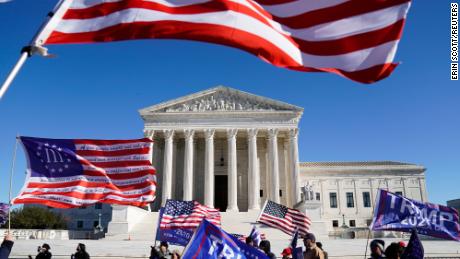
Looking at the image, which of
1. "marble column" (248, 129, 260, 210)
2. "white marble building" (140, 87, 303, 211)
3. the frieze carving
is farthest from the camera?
the frieze carving

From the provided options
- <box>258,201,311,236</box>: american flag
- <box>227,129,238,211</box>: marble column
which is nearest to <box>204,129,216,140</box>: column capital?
<box>227,129,238,211</box>: marble column

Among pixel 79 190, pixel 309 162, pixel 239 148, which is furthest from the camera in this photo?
pixel 309 162

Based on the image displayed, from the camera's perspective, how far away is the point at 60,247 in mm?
26016

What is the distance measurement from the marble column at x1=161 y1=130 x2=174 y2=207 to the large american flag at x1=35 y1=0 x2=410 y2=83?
40.4 m

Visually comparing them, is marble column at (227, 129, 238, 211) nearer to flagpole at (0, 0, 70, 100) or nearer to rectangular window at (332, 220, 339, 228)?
rectangular window at (332, 220, 339, 228)

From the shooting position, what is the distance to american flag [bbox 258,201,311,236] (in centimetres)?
1478

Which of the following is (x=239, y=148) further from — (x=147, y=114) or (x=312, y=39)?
(x=312, y=39)

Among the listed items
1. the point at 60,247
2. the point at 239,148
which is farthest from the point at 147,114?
the point at 60,247

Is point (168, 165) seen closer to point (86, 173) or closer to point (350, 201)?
point (350, 201)

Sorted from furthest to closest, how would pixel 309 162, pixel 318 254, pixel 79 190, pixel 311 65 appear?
pixel 309 162 → pixel 79 190 → pixel 318 254 → pixel 311 65

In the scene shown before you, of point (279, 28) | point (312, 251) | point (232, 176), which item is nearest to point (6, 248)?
point (312, 251)

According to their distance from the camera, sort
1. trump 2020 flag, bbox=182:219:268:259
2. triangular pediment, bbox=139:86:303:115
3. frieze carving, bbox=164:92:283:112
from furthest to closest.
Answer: frieze carving, bbox=164:92:283:112
triangular pediment, bbox=139:86:303:115
trump 2020 flag, bbox=182:219:268:259

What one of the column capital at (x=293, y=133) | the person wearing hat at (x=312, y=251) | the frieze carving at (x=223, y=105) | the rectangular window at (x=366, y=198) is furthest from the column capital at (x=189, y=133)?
the person wearing hat at (x=312, y=251)

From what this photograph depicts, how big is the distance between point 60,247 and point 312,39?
84.7 feet
